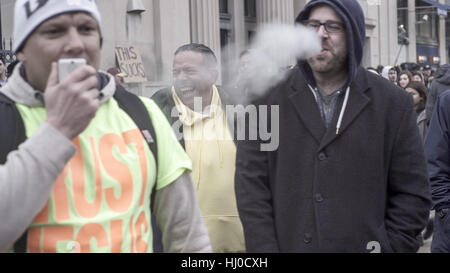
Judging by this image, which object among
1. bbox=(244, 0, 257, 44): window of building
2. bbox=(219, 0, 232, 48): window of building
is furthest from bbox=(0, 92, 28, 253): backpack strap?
bbox=(244, 0, 257, 44): window of building

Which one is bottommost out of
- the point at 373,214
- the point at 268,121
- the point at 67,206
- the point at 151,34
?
the point at 373,214

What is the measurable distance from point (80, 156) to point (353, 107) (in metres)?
1.33

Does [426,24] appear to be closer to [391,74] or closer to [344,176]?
[391,74]

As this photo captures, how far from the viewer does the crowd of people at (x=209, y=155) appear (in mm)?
1514

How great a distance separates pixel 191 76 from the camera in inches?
150

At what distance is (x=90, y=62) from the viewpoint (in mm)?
1616

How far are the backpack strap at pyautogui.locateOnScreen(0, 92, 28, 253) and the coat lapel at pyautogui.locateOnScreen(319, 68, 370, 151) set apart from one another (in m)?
1.32

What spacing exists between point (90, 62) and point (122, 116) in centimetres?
19

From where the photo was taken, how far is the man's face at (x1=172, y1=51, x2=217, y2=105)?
3.74 metres

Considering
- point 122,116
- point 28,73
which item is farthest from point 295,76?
point 28,73

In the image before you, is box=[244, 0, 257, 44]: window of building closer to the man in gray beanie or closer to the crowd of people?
the crowd of people

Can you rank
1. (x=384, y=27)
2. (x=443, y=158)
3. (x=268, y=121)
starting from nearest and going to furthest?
(x=268, y=121) → (x=443, y=158) → (x=384, y=27)

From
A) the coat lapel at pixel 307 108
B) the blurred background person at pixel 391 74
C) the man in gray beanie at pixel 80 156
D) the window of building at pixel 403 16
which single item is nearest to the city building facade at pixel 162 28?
the blurred background person at pixel 391 74
